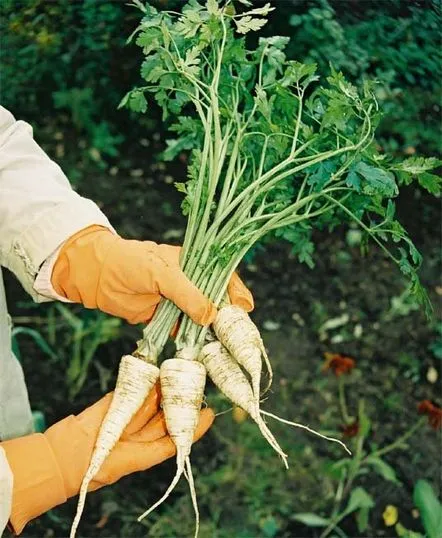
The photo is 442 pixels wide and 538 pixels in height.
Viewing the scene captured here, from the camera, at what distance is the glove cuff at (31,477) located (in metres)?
1.41

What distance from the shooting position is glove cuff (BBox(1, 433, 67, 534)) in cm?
141

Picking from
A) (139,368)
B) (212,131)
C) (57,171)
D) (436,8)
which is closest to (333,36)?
(436,8)

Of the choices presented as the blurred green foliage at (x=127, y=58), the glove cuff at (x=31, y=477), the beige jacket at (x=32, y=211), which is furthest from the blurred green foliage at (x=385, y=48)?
the glove cuff at (x=31, y=477)

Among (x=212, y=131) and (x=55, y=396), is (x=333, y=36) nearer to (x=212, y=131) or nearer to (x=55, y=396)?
(x=212, y=131)

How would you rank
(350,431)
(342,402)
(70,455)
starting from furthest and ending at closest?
(342,402) < (350,431) < (70,455)

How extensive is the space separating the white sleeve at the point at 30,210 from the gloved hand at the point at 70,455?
25 centimetres

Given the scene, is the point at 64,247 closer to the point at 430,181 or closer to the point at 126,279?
the point at 126,279

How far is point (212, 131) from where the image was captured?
162 centimetres

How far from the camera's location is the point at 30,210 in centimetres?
150

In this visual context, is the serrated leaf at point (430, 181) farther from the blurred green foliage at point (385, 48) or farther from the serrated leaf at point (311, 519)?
the serrated leaf at point (311, 519)

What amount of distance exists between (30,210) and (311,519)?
127 cm

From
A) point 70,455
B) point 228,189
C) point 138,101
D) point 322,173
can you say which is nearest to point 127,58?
point 138,101

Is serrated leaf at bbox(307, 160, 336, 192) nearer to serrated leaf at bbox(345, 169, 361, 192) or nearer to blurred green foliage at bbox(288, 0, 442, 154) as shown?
serrated leaf at bbox(345, 169, 361, 192)

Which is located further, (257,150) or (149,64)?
(257,150)
